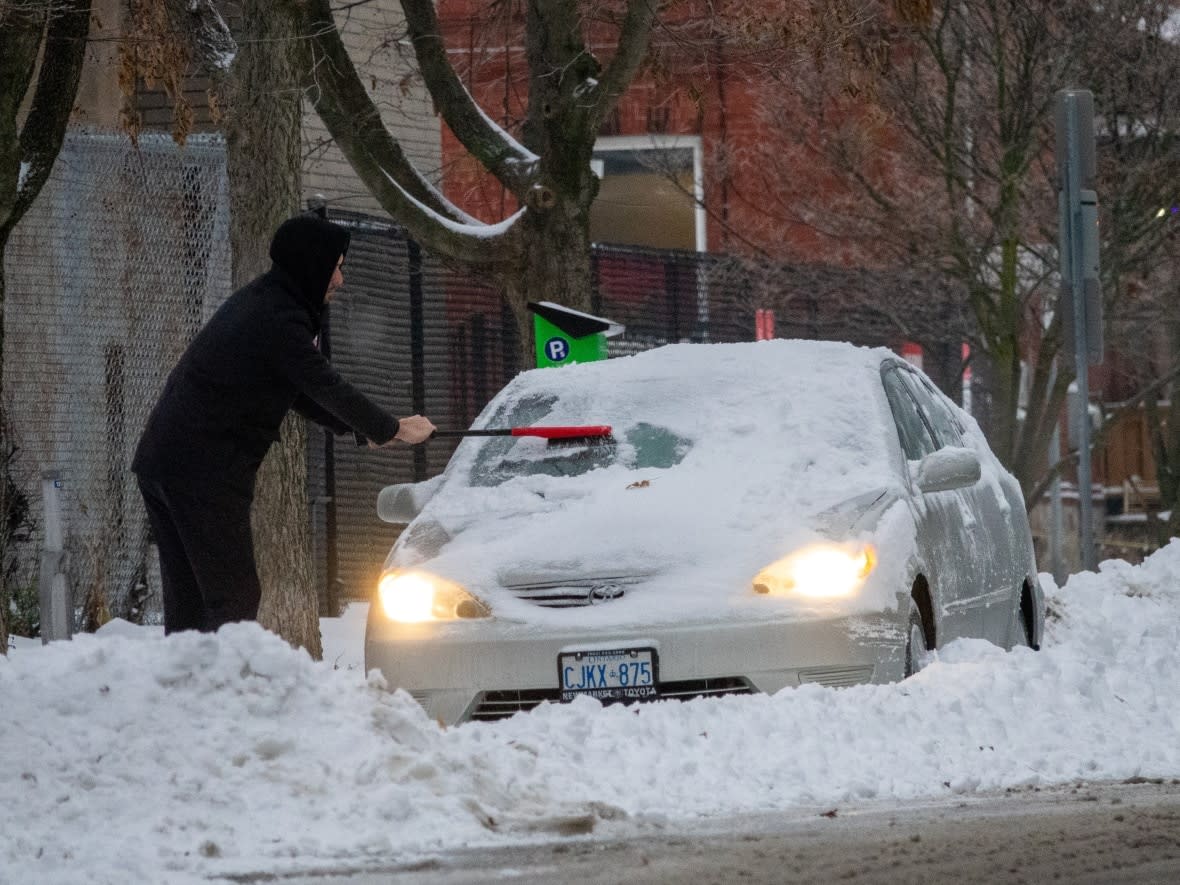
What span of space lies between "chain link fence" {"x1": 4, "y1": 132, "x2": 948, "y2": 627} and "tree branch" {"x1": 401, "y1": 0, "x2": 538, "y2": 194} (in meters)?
1.09

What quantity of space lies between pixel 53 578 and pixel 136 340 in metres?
2.16

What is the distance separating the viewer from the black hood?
7.44 metres

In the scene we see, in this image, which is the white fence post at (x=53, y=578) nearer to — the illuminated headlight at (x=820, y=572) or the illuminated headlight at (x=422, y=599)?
the illuminated headlight at (x=422, y=599)

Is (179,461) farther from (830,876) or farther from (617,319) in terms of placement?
(617,319)

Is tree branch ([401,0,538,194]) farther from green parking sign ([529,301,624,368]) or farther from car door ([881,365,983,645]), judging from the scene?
car door ([881,365,983,645])

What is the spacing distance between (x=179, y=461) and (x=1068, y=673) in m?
3.31

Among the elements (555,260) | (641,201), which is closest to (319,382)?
(555,260)

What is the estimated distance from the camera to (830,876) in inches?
208

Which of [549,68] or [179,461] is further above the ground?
[549,68]

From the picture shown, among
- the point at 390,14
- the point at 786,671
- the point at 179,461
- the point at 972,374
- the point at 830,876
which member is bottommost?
the point at 830,876

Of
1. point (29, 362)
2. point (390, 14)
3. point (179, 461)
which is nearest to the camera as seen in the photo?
point (179, 461)

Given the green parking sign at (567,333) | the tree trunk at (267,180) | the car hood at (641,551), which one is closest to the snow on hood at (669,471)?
the car hood at (641,551)

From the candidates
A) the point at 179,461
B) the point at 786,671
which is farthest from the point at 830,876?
the point at 179,461

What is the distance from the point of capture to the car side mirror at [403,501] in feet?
29.5
